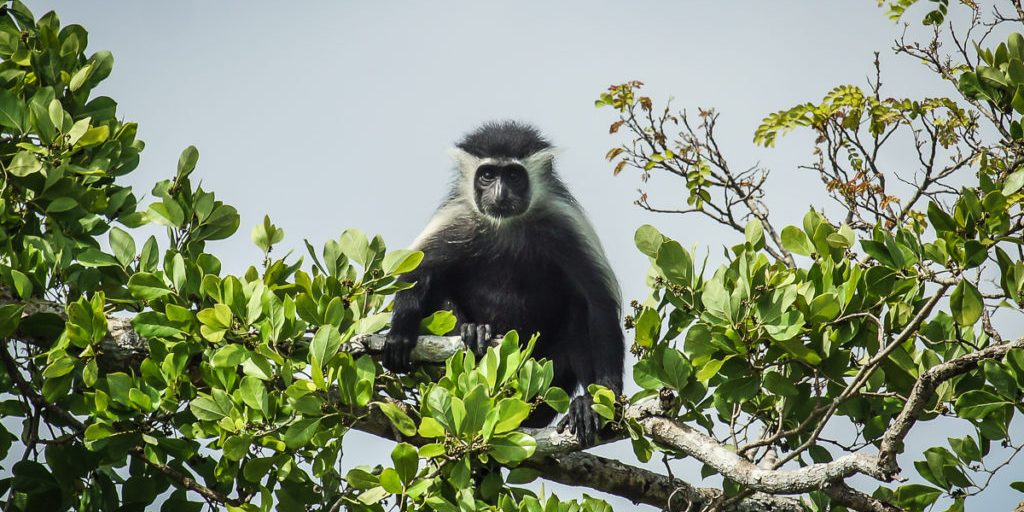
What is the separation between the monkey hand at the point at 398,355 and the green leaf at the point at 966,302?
2.54 meters

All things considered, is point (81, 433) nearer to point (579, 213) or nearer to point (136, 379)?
point (136, 379)

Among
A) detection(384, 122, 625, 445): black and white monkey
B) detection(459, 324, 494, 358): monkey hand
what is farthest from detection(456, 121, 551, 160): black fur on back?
detection(459, 324, 494, 358): monkey hand

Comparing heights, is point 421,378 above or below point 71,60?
below

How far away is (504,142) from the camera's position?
290 inches

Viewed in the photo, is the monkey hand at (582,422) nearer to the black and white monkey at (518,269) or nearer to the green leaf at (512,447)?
the green leaf at (512,447)

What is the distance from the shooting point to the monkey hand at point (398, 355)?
4.80 metres

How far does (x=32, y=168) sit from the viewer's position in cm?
406

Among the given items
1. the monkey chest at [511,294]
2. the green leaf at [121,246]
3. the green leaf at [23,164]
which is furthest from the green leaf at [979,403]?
the green leaf at [23,164]

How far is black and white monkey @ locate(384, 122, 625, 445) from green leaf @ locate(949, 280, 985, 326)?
7.77 ft

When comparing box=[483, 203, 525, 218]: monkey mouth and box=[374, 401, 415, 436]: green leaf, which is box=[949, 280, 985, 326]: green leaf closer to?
box=[374, 401, 415, 436]: green leaf

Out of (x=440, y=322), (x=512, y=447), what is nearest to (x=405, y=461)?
(x=512, y=447)

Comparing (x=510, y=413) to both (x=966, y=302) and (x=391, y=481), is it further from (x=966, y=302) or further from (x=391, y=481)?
(x=966, y=302)

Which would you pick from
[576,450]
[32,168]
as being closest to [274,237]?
[32,168]

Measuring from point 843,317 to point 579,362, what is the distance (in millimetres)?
2276
